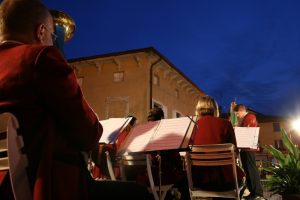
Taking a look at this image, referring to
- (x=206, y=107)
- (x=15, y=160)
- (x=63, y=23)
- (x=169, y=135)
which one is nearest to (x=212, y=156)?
(x=169, y=135)

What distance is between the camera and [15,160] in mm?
1229

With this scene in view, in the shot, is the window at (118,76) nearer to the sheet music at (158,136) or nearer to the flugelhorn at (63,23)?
the flugelhorn at (63,23)

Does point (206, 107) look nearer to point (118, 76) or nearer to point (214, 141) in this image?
point (214, 141)

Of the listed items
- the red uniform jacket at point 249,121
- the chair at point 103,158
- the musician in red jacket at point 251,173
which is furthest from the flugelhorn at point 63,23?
the red uniform jacket at point 249,121

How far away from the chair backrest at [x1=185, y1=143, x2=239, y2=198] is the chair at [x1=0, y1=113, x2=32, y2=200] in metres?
2.20

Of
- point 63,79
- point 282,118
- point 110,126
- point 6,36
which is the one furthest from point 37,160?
point 282,118

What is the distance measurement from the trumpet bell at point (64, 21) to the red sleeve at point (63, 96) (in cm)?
218

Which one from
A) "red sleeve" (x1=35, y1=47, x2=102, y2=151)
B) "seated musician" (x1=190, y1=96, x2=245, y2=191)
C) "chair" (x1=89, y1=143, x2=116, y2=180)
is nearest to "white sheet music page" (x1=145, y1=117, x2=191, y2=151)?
"seated musician" (x1=190, y1=96, x2=245, y2=191)

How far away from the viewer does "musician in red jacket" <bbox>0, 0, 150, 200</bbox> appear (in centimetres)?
127

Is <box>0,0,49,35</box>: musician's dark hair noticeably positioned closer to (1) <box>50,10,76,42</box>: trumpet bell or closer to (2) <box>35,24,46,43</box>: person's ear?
(2) <box>35,24,46,43</box>: person's ear

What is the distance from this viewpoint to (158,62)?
57.2ft

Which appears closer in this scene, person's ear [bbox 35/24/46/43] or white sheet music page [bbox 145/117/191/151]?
person's ear [bbox 35/24/46/43]

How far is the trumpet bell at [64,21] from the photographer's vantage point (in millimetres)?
3394

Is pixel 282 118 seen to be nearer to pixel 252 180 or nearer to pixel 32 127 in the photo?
pixel 252 180
